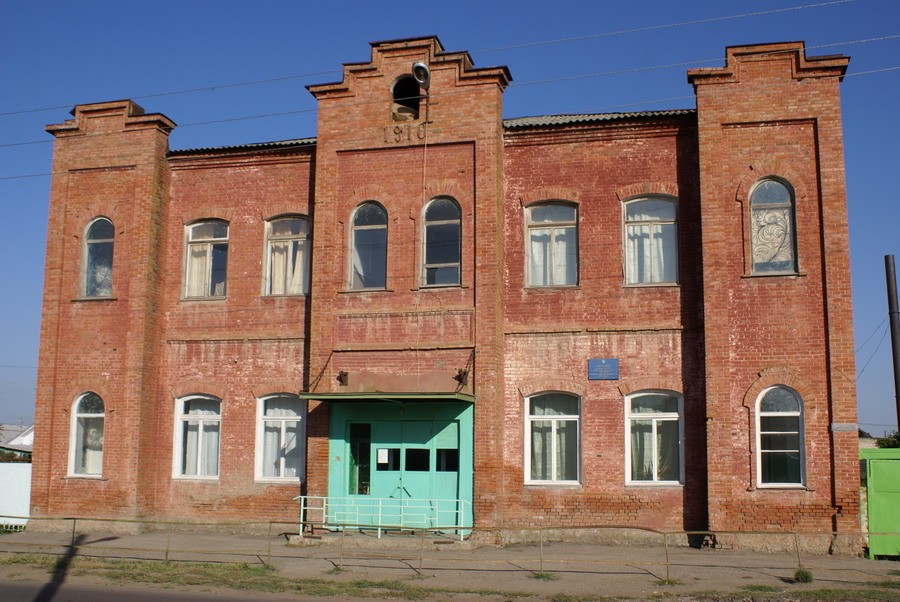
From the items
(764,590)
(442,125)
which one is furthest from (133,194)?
(764,590)

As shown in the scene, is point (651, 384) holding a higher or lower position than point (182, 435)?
higher

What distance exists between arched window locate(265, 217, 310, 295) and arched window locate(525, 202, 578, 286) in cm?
492

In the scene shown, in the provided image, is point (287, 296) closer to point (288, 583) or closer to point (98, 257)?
point (98, 257)

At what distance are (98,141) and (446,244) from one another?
8.58 meters

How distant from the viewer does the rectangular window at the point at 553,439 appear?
1830cm

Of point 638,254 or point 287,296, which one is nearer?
point 638,254

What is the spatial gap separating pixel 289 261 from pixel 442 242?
11.8 ft

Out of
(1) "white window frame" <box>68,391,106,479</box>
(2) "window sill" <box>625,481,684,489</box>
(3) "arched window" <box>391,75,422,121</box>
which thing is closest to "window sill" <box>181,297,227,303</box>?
(1) "white window frame" <box>68,391,106,479</box>

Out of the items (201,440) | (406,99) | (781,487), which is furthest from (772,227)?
(201,440)

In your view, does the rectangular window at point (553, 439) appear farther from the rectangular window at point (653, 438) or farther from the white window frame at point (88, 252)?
the white window frame at point (88, 252)

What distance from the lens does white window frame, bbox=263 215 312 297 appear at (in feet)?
66.1

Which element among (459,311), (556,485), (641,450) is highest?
(459,311)

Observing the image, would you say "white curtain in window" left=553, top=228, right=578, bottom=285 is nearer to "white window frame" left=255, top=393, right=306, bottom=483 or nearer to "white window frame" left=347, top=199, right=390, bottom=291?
"white window frame" left=347, top=199, right=390, bottom=291

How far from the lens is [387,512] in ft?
60.0
